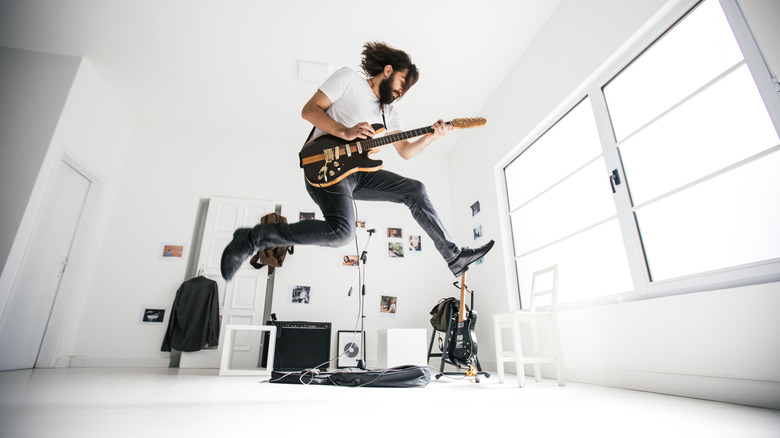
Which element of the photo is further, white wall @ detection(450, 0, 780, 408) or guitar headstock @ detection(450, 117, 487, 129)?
guitar headstock @ detection(450, 117, 487, 129)

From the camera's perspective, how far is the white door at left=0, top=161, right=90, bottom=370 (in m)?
3.09

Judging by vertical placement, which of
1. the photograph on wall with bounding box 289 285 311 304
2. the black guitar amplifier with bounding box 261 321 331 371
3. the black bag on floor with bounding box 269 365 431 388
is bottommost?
the black bag on floor with bounding box 269 365 431 388

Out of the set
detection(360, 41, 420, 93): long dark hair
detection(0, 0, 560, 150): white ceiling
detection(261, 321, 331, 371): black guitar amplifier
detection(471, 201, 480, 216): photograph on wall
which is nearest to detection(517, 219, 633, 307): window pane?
detection(471, 201, 480, 216): photograph on wall

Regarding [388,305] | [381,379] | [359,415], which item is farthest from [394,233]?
[359,415]

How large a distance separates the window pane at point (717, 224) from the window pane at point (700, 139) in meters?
0.09

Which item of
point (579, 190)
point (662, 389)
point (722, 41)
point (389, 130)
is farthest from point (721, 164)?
point (389, 130)

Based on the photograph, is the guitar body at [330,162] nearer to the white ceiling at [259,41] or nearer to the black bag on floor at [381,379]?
the black bag on floor at [381,379]

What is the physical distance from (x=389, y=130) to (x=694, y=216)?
1752mm

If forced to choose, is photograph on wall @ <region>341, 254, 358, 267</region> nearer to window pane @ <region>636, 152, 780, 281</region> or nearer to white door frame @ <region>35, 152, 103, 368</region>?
white door frame @ <region>35, 152, 103, 368</region>

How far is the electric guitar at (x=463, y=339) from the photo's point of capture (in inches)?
117

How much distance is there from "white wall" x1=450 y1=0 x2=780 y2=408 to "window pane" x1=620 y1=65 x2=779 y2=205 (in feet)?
2.15

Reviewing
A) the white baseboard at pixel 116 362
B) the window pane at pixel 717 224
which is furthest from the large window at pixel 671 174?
the white baseboard at pixel 116 362

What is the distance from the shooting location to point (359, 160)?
1.75 m

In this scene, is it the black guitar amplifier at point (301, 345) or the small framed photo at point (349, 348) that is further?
the small framed photo at point (349, 348)
